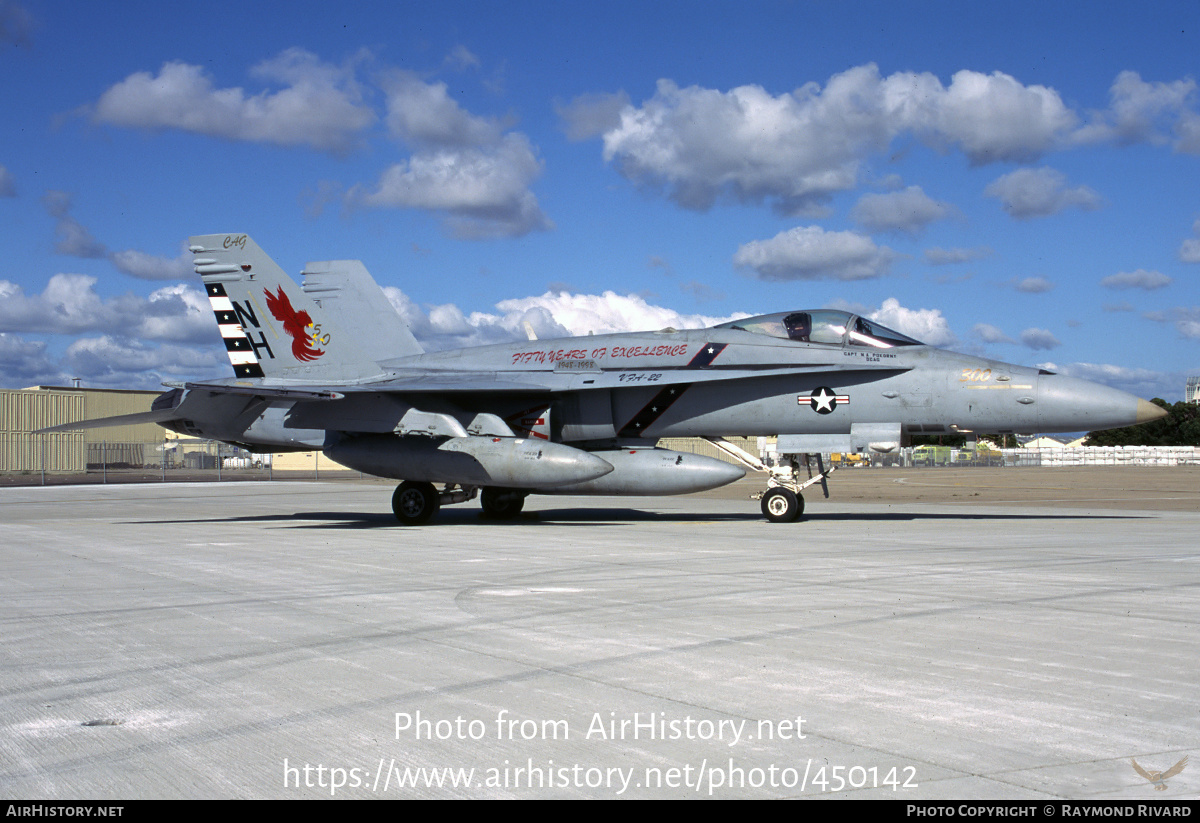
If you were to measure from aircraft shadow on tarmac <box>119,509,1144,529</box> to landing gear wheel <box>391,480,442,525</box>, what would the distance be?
0.23 meters

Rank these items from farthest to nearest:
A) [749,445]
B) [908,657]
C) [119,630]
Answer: [749,445], [119,630], [908,657]

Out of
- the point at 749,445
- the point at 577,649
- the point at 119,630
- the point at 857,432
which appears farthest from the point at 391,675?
the point at 749,445

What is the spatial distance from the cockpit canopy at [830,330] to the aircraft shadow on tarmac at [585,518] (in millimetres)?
Answer: 2925

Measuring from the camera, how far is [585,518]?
17.9m

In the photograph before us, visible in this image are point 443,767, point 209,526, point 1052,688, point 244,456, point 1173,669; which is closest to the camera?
point 443,767

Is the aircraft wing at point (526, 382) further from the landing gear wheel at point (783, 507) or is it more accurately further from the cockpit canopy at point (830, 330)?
the landing gear wheel at point (783, 507)

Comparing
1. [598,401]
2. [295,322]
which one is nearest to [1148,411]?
[598,401]

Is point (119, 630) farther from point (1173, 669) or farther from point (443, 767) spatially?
point (1173, 669)

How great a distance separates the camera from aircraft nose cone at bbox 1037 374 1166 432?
13320 millimetres

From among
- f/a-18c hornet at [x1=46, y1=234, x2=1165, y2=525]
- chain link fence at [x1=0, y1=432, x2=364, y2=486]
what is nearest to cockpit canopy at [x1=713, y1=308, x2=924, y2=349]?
f/a-18c hornet at [x1=46, y1=234, x2=1165, y2=525]

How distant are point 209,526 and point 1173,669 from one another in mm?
14514

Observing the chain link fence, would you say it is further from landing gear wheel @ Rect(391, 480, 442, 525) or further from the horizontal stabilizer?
landing gear wheel @ Rect(391, 480, 442, 525)

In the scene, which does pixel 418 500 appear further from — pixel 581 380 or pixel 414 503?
pixel 581 380
